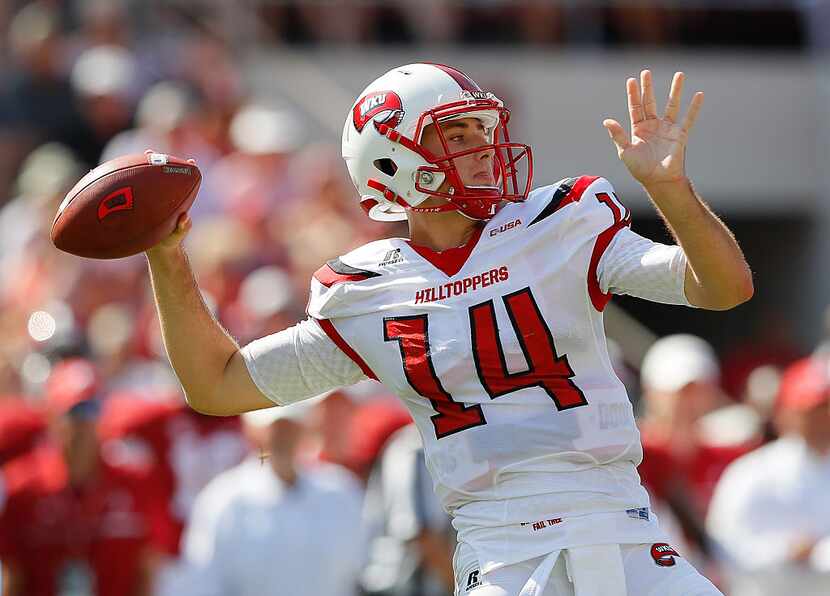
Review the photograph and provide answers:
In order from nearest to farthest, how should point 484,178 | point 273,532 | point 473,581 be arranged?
1. point 473,581
2. point 484,178
3. point 273,532

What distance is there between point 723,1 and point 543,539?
33.9ft

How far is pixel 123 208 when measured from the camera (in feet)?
12.7

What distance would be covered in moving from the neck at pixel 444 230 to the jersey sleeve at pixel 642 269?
39cm

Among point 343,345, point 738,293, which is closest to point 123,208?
point 343,345

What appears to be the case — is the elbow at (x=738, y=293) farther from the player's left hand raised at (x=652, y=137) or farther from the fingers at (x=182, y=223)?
the fingers at (x=182, y=223)

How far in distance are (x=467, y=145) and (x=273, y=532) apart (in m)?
2.96

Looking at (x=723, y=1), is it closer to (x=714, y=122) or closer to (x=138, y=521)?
(x=714, y=122)

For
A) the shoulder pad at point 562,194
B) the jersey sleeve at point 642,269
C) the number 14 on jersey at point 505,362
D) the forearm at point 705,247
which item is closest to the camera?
the forearm at point 705,247

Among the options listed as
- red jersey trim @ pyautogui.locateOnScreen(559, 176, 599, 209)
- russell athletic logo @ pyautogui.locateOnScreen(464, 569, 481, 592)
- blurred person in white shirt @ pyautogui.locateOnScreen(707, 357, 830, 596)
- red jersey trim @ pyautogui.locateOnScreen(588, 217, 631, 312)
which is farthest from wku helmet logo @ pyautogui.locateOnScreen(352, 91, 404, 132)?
blurred person in white shirt @ pyautogui.locateOnScreen(707, 357, 830, 596)

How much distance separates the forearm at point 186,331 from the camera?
401cm

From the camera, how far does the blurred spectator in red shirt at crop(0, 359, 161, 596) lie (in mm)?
6188

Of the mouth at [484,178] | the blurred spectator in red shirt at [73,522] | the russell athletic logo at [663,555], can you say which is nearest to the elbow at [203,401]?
the mouth at [484,178]

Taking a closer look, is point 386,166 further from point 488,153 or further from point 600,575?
point 600,575

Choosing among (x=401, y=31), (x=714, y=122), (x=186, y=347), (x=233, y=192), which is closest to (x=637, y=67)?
(x=714, y=122)
